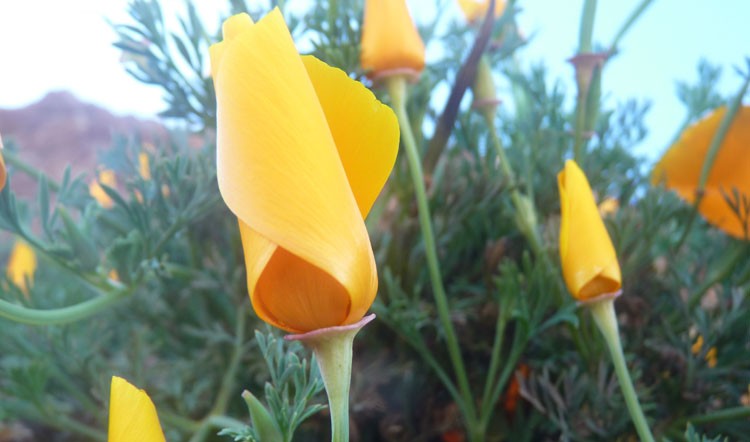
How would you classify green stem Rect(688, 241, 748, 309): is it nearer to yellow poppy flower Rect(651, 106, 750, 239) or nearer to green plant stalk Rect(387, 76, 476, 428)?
yellow poppy flower Rect(651, 106, 750, 239)

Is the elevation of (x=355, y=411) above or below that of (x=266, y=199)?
below

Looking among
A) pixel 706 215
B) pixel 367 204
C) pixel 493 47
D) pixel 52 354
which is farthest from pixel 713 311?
pixel 52 354

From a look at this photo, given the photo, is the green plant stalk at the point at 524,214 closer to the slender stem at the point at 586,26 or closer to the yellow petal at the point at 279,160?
the slender stem at the point at 586,26

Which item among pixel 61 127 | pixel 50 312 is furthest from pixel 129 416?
Answer: pixel 61 127

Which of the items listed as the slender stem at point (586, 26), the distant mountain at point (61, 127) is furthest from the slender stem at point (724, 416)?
the distant mountain at point (61, 127)

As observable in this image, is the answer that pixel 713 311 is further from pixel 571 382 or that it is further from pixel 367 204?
pixel 367 204

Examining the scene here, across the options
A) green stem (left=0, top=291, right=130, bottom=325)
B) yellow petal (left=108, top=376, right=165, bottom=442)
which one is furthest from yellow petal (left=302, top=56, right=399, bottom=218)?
green stem (left=0, top=291, right=130, bottom=325)
